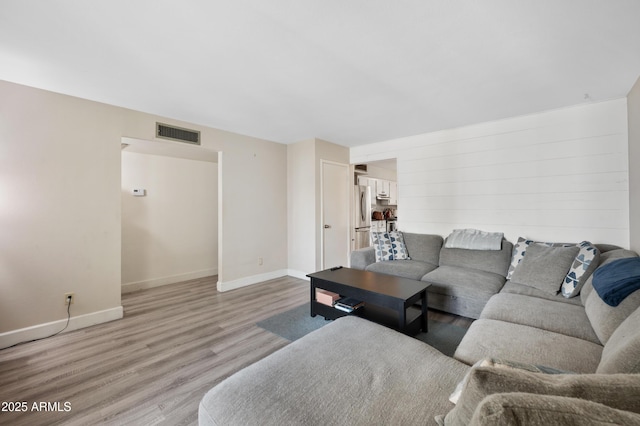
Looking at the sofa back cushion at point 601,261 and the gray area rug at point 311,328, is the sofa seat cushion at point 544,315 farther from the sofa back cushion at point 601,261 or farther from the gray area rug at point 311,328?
the gray area rug at point 311,328

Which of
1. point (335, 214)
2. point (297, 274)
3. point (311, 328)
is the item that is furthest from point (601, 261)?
point (297, 274)

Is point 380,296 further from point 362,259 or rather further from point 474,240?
point 474,240

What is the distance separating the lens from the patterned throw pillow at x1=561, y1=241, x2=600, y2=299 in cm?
224

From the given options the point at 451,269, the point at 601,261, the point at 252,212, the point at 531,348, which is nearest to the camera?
the point at 531,348

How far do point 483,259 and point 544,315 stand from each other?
4.65 feet

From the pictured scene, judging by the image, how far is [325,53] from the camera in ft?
6.66

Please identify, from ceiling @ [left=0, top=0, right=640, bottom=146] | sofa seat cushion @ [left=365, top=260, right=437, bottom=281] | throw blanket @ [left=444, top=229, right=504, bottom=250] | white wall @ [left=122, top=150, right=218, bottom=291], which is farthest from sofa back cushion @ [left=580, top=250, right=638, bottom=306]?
white wall @ [left=122, top=150, right=218, bottom=291]

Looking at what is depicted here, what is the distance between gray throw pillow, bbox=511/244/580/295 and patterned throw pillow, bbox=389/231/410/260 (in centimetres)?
140

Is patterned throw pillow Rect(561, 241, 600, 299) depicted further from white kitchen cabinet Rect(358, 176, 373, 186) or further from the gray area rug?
white kitchen cabinet Rect(358, 176, 373, 186)

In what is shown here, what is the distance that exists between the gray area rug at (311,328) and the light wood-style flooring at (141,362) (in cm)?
13

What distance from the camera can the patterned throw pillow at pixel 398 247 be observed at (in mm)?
3857

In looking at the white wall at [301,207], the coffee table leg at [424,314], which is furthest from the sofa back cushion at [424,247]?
the white wall at [301,207]

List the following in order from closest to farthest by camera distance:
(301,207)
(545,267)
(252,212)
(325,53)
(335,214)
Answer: (325,53) → (545,267) → (252,212) → (301,207) → (335,214)

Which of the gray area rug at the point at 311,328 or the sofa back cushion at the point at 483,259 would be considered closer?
the gray area rug at the point at 311,328
